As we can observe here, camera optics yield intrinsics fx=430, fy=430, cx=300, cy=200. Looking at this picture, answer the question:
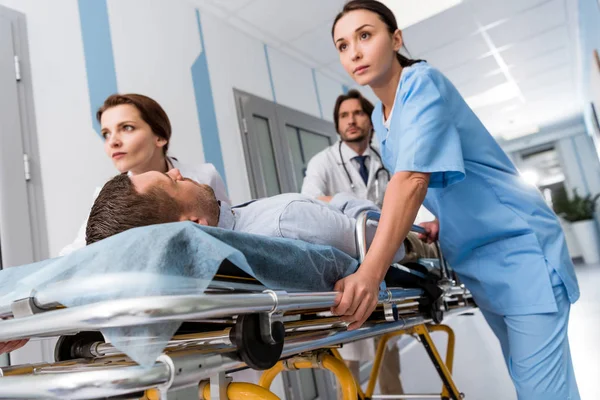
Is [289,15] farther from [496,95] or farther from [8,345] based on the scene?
[496,95]

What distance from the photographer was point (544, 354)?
1074 mm

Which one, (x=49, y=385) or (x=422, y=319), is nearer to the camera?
(x=49, y=385)

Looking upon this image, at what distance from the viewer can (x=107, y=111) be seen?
1.81 m

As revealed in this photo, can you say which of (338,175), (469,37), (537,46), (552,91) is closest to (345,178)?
(338,175)

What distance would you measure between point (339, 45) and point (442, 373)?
1.20 meters

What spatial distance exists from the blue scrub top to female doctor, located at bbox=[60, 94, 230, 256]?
86 centimetres

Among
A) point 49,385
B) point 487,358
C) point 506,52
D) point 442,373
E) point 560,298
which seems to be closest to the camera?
point 49,385

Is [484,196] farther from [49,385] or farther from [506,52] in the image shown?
[506,52]

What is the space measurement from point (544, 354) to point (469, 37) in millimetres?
3626

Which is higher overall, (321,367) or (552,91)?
(552,91)

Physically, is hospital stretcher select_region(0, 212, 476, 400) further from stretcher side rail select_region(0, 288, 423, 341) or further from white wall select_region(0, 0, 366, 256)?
white wall select_region(0, 0, 366, 256)

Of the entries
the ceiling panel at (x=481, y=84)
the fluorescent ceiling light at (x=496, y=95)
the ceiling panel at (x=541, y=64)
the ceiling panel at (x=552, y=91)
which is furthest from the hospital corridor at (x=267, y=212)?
the ceiling panel at (x=552, y=91)

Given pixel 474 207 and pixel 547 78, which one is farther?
pixel 547 78

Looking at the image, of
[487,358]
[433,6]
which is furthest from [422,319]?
[433,6]
